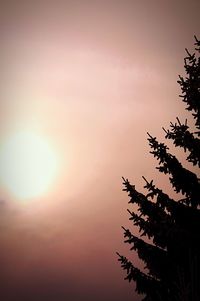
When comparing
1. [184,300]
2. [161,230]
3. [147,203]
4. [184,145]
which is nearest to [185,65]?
[184,145]

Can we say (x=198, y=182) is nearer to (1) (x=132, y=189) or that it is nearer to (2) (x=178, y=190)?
(2) (x=178, y=190)

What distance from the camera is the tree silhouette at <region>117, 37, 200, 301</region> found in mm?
8562

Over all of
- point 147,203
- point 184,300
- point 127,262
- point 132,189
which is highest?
point 132,189

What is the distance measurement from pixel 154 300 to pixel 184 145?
4108mm

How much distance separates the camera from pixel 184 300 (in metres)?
3.20

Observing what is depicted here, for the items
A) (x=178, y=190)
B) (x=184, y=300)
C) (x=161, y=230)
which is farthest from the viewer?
(x=178, y=190)

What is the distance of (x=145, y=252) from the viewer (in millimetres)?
9148

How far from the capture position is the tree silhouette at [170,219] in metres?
8.56

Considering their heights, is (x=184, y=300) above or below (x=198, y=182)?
below

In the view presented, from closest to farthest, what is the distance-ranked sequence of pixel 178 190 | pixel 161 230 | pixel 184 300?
pixel 184 300
pixel 161 230
pixel 178 190

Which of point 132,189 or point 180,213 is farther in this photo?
point 132,189

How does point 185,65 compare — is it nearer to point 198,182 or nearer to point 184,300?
point 198,182

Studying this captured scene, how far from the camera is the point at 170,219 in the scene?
8641 millimetres

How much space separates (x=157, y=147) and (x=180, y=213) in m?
1.88
